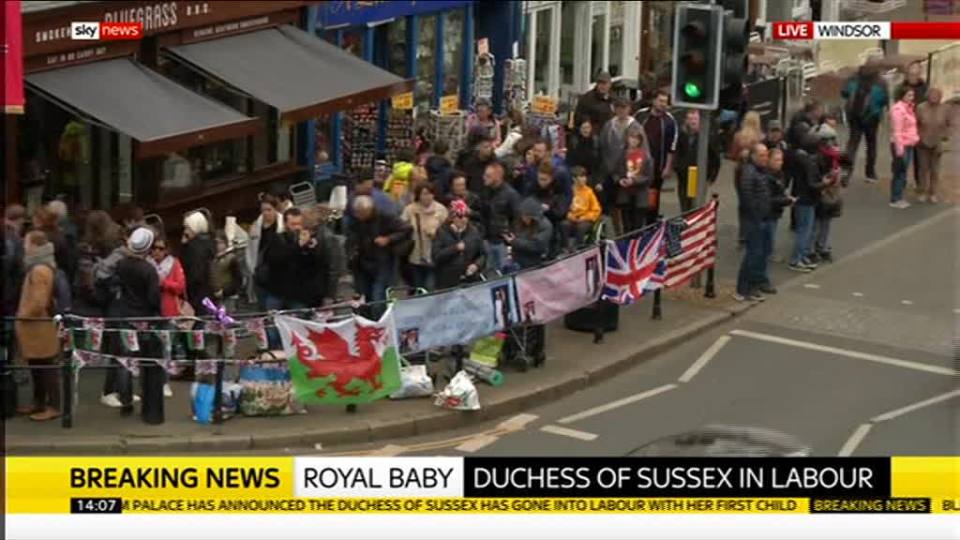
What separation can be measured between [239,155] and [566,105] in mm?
8717

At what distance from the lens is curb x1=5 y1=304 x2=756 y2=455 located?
14.6 metres

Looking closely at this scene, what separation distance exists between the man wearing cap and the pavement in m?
1.65

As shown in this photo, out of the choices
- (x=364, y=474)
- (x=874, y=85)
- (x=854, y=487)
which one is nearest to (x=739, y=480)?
(x=854, y=487)

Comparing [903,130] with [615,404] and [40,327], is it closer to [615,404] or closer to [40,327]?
[615,404]

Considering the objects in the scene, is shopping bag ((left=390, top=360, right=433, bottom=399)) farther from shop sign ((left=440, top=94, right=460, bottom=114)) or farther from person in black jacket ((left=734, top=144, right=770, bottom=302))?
shop sign ((left=440, top=94, right=460, bottom=114))

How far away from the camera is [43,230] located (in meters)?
16.0

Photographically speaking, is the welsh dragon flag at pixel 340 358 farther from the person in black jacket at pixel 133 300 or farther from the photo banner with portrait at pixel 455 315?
the person in black jacket at pixel 133 300

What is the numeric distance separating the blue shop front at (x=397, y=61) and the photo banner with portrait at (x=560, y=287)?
6.26 m

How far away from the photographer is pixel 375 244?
683 inches

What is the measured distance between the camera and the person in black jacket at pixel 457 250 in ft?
56.1

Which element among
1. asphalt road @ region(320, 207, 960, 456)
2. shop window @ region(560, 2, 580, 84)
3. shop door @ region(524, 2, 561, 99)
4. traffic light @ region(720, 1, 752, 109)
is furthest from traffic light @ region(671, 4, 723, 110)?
shop window @ region(560, 2, 580, 84)

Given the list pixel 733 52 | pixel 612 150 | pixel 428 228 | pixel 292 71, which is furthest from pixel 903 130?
pixel 428 228

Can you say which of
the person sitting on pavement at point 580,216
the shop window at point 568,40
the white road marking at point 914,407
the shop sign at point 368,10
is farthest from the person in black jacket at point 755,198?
the shop window at point 568,40

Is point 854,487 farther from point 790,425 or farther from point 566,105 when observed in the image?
point 566,105
